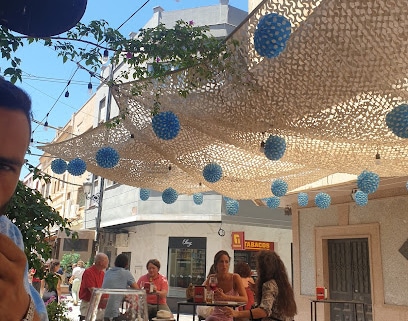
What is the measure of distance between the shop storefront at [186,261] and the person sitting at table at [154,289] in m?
8.22

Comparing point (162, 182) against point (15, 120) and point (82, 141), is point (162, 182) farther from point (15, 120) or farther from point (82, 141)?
point (15, 120)

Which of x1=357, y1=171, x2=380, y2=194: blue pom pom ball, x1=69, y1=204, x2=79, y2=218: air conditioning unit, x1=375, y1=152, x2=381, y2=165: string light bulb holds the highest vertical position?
x1=69, y1=204, x2=79, y2=218: air conditioning unit

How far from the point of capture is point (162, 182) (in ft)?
20.8

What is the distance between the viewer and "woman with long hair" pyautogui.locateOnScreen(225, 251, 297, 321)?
3609 mm

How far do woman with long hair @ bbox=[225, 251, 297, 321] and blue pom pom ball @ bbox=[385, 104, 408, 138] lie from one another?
63.1 inches

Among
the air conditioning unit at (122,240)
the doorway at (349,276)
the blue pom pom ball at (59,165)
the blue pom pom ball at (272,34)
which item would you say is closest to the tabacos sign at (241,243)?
the air conditioning unit at (122,240)

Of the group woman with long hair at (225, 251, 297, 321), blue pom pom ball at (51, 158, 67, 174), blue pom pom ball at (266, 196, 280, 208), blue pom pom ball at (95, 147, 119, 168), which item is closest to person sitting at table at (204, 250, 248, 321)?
woman with long hair at (225, 251, 297, 321)

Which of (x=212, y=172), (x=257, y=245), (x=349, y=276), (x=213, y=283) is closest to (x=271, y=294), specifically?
(x=213, y=283)

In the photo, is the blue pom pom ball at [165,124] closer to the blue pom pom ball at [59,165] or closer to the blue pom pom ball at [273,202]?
the blue pom pom ball at [59,165]

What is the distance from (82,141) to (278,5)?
3376 millimetres

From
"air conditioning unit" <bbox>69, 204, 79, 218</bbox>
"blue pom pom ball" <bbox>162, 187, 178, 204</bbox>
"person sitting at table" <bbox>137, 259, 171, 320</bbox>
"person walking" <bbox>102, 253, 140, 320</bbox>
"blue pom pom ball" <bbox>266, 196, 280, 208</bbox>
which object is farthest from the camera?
"air conditioning unit" <bbox>69, 204, 79, 218</bbox>

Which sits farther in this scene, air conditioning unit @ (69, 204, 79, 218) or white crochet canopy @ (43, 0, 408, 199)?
air conditioning unit @ (69, 204, 79, 218)

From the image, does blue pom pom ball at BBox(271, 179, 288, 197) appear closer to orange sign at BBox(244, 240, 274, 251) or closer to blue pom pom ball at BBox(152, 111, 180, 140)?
blue pom pom ball at BBox(152, 111, 180, 140)

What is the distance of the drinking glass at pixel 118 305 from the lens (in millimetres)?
649
